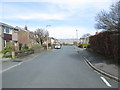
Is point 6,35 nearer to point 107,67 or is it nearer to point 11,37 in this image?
point 11,37

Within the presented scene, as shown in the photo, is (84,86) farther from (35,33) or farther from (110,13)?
(35,33)

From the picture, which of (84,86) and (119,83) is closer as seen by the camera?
(84,86)

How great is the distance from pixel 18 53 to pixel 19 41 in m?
19.7

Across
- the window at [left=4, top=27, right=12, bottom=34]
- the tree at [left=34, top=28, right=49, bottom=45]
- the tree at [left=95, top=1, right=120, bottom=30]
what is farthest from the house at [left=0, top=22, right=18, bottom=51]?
the tree at [left=34, top=28, right=49, bottom=45]

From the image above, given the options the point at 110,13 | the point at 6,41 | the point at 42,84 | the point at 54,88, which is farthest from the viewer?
the point at 6,41

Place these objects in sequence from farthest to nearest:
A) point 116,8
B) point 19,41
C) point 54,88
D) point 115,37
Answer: point 19,41, point 116,8, point 115,37, point 54,88

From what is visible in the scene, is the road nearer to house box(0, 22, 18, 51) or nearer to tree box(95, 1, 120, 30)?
tree box(95, 1, 120, 30)

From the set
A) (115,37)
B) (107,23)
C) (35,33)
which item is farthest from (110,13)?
(35,33)

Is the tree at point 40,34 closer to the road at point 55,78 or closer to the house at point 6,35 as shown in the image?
the house at point 6,35

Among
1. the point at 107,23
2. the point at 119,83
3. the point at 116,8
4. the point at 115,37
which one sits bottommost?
the point at 119,83

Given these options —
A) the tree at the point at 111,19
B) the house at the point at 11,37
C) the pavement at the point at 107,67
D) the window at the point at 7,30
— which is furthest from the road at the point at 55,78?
the window at the point at 7,30

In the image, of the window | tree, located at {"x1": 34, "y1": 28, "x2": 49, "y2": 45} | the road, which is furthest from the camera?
tree, located at {"x1": 34, "y1": 28, "x2": 49, "y2": 45}

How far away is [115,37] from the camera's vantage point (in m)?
11.7

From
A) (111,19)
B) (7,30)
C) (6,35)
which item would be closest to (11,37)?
(7,30)
